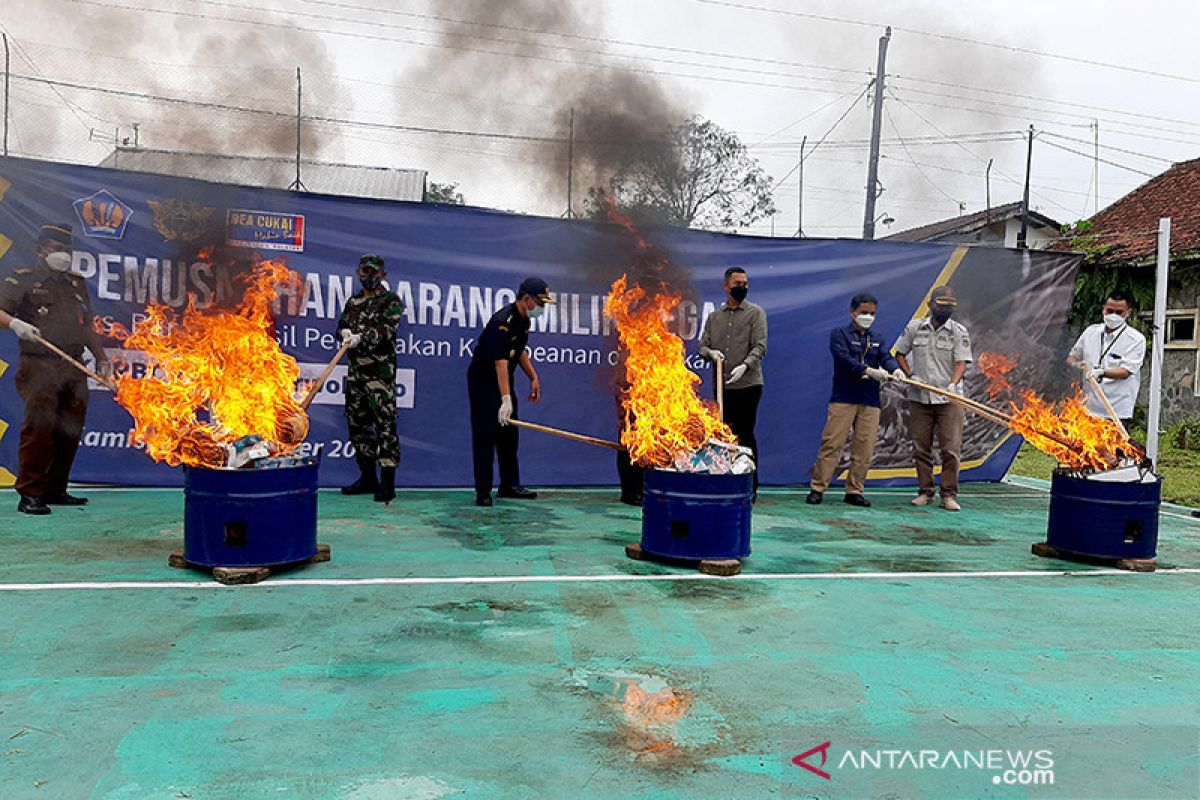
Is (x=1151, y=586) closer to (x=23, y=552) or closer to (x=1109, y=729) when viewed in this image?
(x=1109, y=729)

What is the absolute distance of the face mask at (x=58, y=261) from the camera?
20.4 feet

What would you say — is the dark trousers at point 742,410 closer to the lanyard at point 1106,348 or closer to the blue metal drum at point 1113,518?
the blue metal drum at point 1113,518

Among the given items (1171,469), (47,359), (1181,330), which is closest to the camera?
(47,359)

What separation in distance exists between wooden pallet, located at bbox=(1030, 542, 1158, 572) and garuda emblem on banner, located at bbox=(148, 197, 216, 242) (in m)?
7.17

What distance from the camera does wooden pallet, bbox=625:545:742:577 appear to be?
196 inches

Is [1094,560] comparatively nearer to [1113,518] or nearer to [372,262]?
[1113,518]

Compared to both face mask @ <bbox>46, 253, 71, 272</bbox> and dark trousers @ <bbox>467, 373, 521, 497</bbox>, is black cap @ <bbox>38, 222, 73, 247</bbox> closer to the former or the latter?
face mask @ <bbox>46, 253, 71, 272</bbox>

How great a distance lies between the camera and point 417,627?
3.82m

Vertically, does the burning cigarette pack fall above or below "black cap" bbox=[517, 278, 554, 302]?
below

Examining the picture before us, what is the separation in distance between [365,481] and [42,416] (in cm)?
255

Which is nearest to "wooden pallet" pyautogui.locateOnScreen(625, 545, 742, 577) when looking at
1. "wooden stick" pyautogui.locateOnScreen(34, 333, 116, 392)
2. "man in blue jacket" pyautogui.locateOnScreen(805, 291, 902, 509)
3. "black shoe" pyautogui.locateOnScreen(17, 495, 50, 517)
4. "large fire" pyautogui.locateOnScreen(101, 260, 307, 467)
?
"large fire" pyautogui.locateOnScreen(101, 260, 307, 467)

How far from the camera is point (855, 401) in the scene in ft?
25.8

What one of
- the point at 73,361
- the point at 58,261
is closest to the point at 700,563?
the point at 73,361

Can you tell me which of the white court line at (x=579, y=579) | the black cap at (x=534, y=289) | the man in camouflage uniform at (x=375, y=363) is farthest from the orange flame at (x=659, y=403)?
the man in camouflage uniform at (x=375, y=363)
